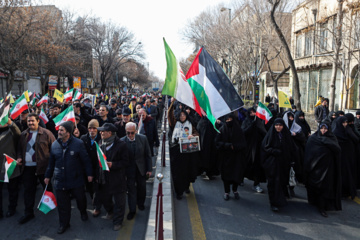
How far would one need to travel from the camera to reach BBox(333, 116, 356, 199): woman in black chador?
20.0 ft

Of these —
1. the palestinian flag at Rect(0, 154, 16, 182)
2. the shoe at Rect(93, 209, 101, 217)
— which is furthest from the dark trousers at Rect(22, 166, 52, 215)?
the shoe at Rect(93, 209, 101, 217)

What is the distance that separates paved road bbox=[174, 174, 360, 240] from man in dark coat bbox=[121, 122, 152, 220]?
80 cm

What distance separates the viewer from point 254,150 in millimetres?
6703

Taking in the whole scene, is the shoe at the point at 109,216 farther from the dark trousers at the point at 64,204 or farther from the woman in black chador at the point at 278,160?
the woman in black chador at the point at 278,160

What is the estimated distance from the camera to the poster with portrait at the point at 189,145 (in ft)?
19.7

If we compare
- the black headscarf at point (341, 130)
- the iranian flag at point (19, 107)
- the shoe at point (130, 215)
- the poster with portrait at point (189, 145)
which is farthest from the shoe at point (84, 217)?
the black headscarf at point (341, 130)

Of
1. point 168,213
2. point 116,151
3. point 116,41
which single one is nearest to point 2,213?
point 116,151

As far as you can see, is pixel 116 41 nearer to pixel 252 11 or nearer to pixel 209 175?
pixel 252 11

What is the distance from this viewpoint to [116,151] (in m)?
4.76

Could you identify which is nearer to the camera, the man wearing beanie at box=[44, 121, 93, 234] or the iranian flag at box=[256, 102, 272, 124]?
the man wearing beanie at box=[44, 121, 93, 234]

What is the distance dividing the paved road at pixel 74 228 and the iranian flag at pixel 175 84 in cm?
219

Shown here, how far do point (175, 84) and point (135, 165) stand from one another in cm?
159

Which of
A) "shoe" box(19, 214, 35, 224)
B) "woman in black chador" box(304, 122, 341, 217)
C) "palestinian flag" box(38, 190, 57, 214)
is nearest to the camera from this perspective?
"palestinian flag" box(38, 190, 57, 214)

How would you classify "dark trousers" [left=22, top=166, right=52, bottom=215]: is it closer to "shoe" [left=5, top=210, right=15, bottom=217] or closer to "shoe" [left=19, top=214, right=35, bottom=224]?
"shoe" [left=19, top=214, right=35, bottom=224]
